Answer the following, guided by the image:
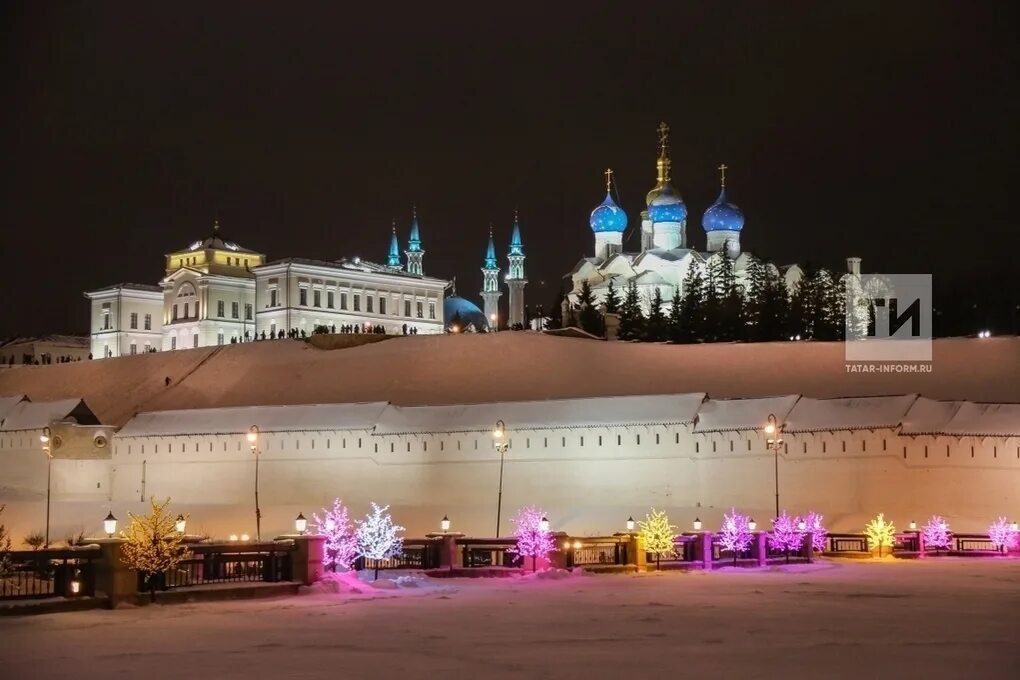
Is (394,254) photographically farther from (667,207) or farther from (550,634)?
(550,634)

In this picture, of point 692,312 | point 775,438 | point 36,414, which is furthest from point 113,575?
point 692,312

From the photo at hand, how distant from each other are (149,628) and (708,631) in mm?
6700

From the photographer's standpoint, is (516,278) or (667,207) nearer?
(667,207)

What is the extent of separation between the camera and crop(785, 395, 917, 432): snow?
44188 mm

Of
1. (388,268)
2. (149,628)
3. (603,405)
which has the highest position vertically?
(388,268)

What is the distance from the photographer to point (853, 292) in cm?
7588

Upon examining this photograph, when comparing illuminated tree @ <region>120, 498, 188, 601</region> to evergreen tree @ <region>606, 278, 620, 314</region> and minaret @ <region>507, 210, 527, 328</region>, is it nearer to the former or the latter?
evergreen tree @ <region>606, 278, 620, 314</region>

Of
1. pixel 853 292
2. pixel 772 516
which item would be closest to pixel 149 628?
pixel 772 516

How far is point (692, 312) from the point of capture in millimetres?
69938

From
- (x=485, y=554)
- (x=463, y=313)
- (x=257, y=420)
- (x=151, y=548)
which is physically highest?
(x=463, y=313)

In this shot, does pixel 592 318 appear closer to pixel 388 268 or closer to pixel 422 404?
pixel 422 404

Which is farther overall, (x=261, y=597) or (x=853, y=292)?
(x=853, y=292)

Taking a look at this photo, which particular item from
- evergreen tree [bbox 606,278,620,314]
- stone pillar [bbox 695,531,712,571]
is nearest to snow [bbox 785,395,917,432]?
stone pillar [bbox 695,531,712,571]

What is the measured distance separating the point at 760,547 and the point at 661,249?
5361 centimetres
